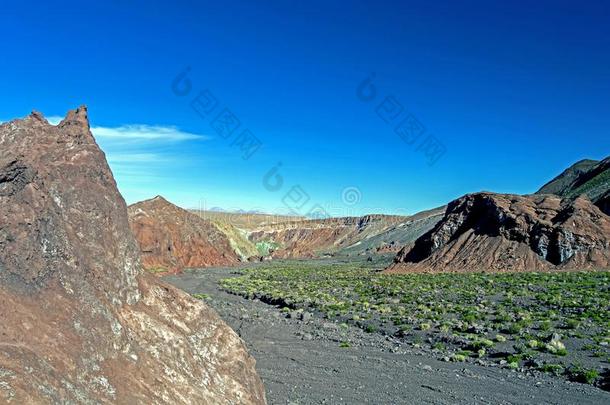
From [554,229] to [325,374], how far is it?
4951cm

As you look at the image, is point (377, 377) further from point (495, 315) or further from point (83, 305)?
point (495, 315)

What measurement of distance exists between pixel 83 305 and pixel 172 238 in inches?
2800

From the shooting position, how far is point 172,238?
244 ft

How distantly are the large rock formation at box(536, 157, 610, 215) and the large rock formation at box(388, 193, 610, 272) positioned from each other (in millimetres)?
7076

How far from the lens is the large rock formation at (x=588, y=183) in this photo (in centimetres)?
7681

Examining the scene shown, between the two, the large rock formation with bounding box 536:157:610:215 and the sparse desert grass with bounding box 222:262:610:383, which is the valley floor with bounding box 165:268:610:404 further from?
the large rock formation with bounding box 536:157:610:215

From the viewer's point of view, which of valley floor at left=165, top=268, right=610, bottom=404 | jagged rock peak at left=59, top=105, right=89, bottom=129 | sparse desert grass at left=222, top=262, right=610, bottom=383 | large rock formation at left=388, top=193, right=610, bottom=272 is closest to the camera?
jagged rock peak at left=59, top=105, right=89, bottom=129

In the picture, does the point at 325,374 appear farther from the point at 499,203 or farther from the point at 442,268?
the point at 499,203

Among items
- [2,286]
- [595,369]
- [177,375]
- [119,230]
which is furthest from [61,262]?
[595,369]

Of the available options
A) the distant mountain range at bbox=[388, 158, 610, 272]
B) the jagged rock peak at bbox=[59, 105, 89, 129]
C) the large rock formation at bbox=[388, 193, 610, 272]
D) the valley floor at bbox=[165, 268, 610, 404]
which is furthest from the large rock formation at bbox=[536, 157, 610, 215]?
the jagged rock peak at bbox=[59, 105, 89, 129]

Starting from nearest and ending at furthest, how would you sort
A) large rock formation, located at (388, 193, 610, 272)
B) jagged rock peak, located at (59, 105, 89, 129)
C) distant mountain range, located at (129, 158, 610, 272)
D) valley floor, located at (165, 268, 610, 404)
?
jagged rock peak, located at (59, 105, 89, 129)
valley floor, located at (165, 268, 610, 404)
large rock formation, located at (388, 193, 610, 272)
distant mountain range, located at (129, 158, 610, 272)

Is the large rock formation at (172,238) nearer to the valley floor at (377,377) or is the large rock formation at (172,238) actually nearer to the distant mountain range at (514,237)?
the distant mountain range at (514,237)

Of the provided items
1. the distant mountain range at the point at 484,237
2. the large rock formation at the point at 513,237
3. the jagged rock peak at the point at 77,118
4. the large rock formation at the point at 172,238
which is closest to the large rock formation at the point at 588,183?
the distant mountain range at the point at 484,237

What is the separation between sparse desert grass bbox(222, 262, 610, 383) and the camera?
54.1ft
